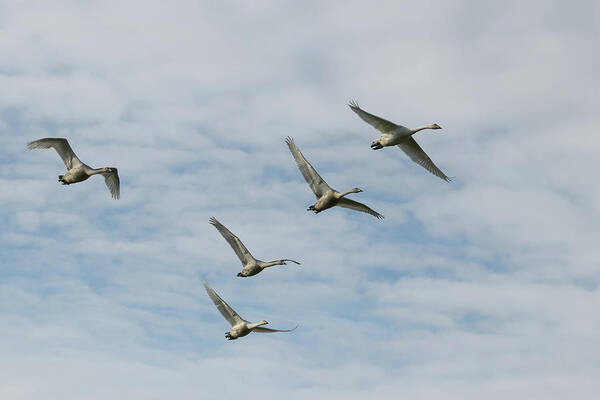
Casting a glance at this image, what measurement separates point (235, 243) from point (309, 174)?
7.03 metres

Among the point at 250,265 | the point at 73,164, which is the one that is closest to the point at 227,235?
the point at 250,265

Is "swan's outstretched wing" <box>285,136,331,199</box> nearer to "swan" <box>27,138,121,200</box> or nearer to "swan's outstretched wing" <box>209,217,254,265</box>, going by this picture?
"swan's outstretched wing" <box>209,217,254,265</box>

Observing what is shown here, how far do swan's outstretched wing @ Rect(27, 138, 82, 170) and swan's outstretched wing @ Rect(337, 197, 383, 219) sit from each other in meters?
15.9

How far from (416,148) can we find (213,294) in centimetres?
1548

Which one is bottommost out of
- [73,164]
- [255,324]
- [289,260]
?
[255,324]

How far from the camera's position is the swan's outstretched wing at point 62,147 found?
2299 inches

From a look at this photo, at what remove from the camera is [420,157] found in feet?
195

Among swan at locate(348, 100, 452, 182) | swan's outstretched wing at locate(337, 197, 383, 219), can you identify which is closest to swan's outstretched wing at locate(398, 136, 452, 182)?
swan at locate(348, 100, 452, 182)

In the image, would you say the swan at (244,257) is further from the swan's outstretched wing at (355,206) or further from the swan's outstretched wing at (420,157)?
the swan's outstretched wing at (420,157)

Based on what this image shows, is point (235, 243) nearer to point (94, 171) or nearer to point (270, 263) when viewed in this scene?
point (270, 263)

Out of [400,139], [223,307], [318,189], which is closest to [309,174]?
[318,189]

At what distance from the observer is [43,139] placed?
192ft

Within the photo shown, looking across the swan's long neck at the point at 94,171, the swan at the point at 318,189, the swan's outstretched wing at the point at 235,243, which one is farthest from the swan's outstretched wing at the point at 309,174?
the swan's long neck at the point at 94,171

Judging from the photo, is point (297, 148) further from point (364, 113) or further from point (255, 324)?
point (255, 324)
